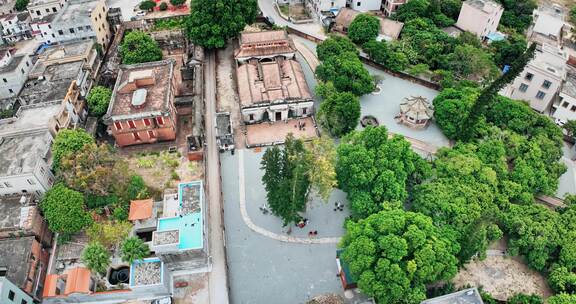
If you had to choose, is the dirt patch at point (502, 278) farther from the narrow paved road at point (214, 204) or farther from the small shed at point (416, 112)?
the narrow paved road at point (214, 204)

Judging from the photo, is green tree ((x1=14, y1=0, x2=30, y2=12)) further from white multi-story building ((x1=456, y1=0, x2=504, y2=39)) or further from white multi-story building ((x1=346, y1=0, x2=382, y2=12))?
white multi-story building ((x1=456, y1=0, x2=504, y2=39))

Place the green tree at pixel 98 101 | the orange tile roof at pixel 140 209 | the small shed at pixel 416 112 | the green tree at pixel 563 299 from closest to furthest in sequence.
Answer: the green tree at pixel 563 299
the orange tile roof at pixel 140 209
the green tree at pixel 98 101
the small shed at pixel 416 112

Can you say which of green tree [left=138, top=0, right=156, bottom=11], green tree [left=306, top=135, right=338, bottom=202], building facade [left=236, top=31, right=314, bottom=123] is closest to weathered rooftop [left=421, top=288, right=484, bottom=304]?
green tree [left=306, top=135, right=338, bottom=202]

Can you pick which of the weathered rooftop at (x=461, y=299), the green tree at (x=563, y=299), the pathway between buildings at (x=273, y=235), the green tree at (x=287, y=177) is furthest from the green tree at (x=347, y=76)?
the green tree at (x=563, y=299)

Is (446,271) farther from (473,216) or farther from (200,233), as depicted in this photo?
(200,233)

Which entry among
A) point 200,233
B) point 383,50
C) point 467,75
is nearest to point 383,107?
point 383,50
